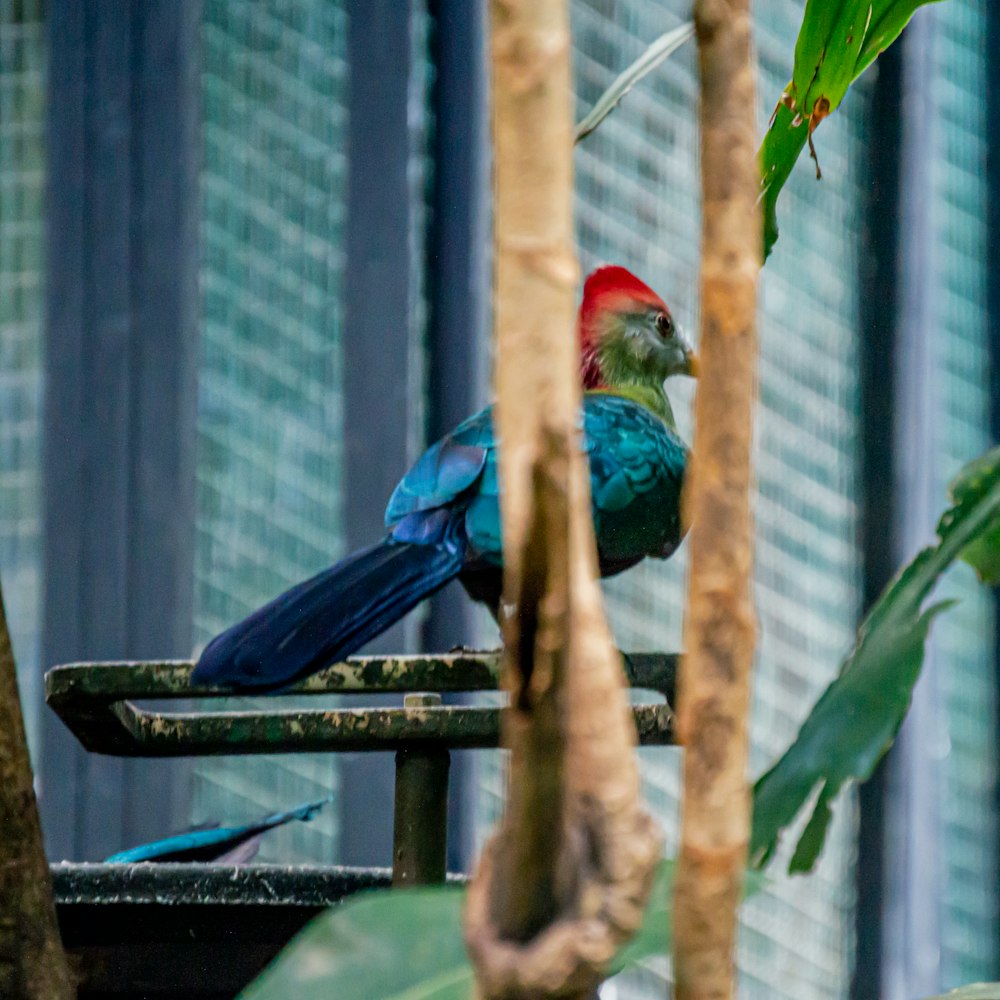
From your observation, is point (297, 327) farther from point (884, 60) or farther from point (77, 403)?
point (884, 60)

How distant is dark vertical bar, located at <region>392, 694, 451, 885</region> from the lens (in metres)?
0.81

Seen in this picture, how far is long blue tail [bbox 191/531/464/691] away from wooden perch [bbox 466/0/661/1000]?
510 mm

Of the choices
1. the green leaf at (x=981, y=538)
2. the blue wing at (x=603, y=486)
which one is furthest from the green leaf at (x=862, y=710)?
the blue wing at (x=603, y=486)

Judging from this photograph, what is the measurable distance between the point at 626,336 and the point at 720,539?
1278mm

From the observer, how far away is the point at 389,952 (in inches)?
14.9

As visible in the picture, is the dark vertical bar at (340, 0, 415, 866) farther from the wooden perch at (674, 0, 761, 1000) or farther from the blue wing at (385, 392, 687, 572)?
the wooden perch at (674, 0, 761, 1000)

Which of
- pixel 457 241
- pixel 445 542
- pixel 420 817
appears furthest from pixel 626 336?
pixel 420 817

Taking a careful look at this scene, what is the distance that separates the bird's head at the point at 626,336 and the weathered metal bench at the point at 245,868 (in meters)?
0.80

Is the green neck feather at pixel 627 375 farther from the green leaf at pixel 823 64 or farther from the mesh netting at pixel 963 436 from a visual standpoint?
the green leaf at pixel 823 64

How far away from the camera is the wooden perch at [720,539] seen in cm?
34

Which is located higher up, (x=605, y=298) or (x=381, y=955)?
(x=605, y=298)

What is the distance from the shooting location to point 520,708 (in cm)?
30

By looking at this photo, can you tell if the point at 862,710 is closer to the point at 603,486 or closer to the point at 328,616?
the point at 328,616

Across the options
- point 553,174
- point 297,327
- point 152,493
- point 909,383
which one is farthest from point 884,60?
point 553,174
